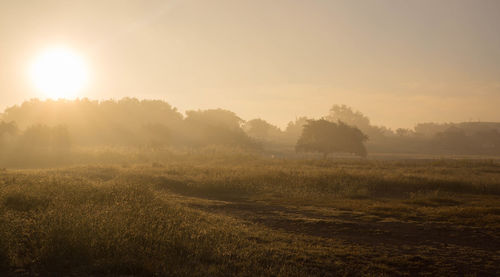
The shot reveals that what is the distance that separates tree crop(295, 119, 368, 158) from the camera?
156 ft

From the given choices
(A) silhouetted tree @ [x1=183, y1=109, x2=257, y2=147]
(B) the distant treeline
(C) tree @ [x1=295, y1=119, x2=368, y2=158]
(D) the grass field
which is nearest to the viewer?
(D) the grass field

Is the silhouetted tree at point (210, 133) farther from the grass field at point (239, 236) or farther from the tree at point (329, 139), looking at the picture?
the grass field at point (239, 236)

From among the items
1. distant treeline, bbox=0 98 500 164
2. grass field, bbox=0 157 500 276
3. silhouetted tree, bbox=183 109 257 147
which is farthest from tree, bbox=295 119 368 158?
grass field, bbox=0 157 500 276

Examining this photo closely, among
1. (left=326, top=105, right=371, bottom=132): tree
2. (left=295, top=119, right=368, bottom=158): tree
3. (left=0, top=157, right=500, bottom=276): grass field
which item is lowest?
(left=0, top=157, right=500, bottom=276): grass field

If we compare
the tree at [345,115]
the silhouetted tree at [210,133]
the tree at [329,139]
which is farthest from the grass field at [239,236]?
the tree at [345,115]

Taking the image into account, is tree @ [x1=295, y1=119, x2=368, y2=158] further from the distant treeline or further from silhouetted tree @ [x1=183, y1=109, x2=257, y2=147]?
silhouetted tree @ [x1=183, y1=109, x2=257, y2=147]

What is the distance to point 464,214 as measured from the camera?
12898mm

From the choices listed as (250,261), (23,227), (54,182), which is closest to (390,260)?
(250,261)

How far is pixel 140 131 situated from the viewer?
64.5 meters

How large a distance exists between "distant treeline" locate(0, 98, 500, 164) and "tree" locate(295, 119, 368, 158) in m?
2.42

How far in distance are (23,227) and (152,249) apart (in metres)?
3.10

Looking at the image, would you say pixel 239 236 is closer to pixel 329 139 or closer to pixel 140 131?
pixel 329 139

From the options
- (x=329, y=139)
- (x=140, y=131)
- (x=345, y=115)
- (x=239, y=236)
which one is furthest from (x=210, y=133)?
(x=345, y=115)

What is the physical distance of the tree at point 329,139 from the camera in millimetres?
47688
